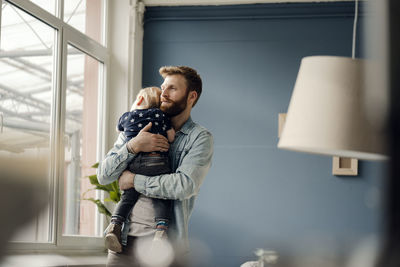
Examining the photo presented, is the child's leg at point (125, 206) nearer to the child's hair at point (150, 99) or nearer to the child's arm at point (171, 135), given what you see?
the child's arm at point (171, 135)

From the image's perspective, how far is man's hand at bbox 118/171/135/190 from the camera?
2336 millimetres

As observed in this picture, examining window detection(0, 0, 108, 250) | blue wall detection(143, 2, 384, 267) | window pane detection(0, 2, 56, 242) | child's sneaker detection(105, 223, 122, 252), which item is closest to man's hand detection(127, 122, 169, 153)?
child's sneaker detection(105, 223, 122, 252)

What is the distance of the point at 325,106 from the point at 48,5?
295cm

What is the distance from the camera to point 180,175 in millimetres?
2301

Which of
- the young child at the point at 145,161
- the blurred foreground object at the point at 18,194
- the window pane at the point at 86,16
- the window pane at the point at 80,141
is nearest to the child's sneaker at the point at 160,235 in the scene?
the young child at the point at 145,161

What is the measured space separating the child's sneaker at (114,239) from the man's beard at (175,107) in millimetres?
551

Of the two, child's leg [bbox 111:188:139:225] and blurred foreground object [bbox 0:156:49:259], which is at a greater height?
blurred foreground object [bbox 0:156:49:259]

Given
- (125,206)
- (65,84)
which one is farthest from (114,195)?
(125,206)

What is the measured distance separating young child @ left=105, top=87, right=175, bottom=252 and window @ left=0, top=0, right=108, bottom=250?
841 mm

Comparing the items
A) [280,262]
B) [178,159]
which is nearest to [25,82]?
[178,159]

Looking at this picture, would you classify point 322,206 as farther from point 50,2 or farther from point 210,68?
point 50,2

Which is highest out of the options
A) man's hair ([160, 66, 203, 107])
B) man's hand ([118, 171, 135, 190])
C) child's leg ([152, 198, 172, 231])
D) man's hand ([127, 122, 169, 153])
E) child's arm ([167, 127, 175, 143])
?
man's hair ([160, 66, 203, 107])

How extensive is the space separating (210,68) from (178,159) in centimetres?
292

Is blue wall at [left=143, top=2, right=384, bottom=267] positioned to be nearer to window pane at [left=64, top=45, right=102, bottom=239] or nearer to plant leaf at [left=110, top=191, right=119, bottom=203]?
window pane at [left=64, top=45, right=102, bottom=239]
